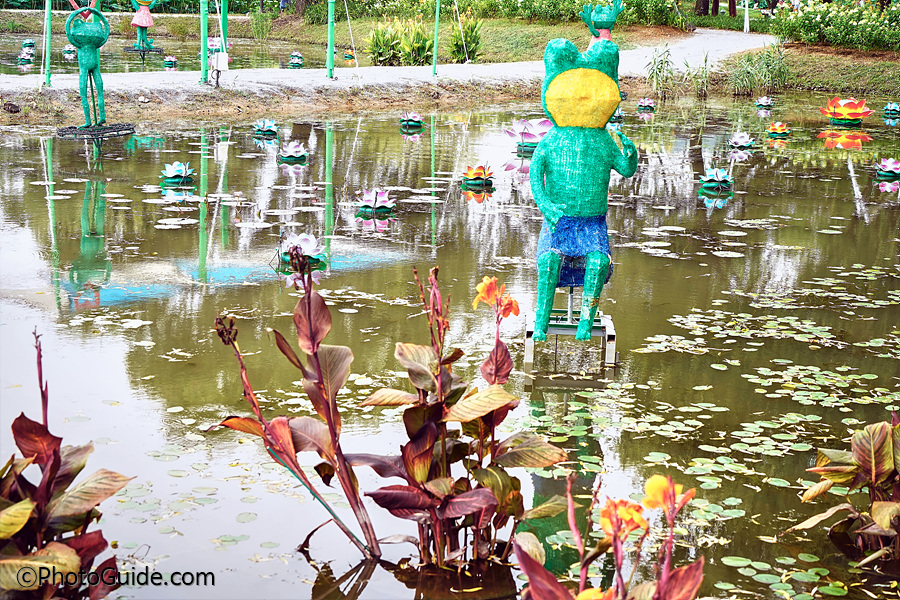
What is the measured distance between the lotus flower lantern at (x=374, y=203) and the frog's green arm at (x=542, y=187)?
3613 millimetres

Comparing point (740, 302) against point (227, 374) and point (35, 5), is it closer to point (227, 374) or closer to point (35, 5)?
point (227, 374)

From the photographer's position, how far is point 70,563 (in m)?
2.39

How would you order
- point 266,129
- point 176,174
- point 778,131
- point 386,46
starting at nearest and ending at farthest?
1. point 176,174
2. point 266,129
3. point 778,131
4. point 386,46

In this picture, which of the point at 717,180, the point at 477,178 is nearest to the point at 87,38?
the point at 477,178

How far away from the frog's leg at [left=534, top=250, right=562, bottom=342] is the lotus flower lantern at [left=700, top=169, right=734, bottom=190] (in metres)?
5.61

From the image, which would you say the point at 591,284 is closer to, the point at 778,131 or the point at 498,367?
the point at 498,367

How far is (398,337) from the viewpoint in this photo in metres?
5.18

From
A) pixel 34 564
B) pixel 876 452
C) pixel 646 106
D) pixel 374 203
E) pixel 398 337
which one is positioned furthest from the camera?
pixel 646 106

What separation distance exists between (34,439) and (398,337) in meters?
2.71

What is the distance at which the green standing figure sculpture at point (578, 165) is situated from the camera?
4.68m

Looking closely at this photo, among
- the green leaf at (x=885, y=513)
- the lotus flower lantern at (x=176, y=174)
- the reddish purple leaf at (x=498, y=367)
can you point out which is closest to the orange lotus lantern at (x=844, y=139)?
the lotus flower lantern at (x=176, y=174)

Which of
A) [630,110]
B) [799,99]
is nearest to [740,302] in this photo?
[630,110]

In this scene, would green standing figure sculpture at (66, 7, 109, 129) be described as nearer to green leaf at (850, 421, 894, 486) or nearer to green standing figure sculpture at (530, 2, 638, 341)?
green standing figure sculpture at (530, 2, 638, 341)

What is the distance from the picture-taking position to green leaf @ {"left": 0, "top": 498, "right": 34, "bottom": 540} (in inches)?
94.9
